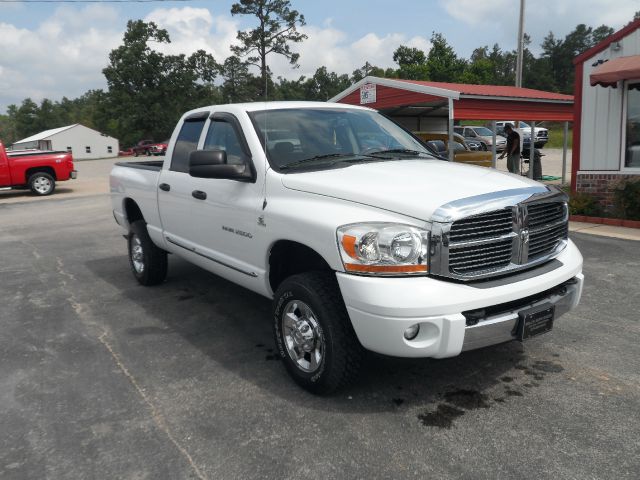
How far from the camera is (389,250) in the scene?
3027mm

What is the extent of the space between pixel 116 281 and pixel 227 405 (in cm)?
373

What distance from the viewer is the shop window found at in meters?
9.58

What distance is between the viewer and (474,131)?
104 ft

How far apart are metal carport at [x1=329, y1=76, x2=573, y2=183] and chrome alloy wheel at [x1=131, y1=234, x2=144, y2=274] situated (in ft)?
23.6

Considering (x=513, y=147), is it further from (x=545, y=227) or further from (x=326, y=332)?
(x=326, y=332)

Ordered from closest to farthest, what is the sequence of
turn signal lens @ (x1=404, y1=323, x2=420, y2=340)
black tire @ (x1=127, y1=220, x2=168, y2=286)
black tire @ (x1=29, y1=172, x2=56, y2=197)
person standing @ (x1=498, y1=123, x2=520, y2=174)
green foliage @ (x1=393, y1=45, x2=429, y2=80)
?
1. turn signal lens @ (x1=404, y1=323, x2=420, y2=340)
2. black tire @ (x1=127, y1=220, x2=168, y2=286)
3. person standing @ (x1=498, y1=123, x2=520, y2=174)
4. black tire @ (x1=29, y1=172, x2=56, y2=197)
5. green foliage @ (x1=393, y1=45, x2=429, y2=80)

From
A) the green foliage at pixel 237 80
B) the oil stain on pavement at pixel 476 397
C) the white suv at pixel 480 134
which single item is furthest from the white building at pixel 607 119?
the green foliage at pixel 237 80

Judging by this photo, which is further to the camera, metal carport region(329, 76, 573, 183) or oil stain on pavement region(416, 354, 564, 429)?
metal carport region(329, 76, 573, 183)

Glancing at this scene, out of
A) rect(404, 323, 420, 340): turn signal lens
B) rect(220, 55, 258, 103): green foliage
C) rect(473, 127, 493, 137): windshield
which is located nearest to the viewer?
rect(404, 323, 420, 340): turn signal lens

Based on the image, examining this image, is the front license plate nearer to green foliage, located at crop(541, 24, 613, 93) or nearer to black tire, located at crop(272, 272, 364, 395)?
black tire, located at crop(272, 272, 364, 395)

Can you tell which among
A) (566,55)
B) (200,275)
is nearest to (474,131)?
(200,275)

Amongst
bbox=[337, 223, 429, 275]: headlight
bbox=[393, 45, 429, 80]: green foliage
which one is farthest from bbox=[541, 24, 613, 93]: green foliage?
bbox=[337, 223, 429, 275]: headlight

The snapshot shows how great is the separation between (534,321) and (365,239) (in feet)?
3.70

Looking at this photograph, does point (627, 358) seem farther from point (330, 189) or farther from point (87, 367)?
point (87, 367)
